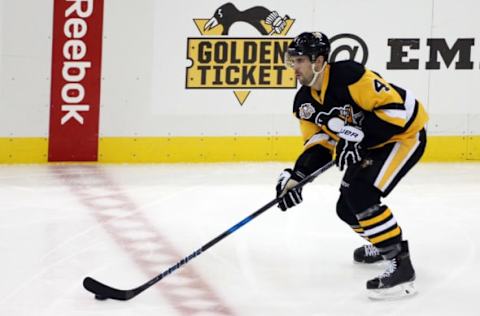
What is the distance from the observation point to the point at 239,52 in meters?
6.66

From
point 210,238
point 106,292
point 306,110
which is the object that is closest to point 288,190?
point 306,110

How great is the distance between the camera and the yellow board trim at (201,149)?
6.53 metres

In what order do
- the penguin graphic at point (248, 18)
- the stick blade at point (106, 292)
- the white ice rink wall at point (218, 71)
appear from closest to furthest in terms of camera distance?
the stick blade at point (106, 292)
the white ice rink wall at point (218, 71)
the penguin graphic at point (248, 18)

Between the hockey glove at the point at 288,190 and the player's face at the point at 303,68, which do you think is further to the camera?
the hockey glove at the point at 288,190

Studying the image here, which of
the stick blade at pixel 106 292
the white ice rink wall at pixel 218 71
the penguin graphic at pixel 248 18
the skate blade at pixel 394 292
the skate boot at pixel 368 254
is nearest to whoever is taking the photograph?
the stick blade at pixel 106 292

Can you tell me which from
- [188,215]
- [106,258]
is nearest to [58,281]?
[106,258]

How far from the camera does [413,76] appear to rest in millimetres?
6801

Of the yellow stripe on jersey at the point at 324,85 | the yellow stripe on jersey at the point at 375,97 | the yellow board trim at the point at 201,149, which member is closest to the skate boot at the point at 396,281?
the yellow stripe on jersey at the point at 375,97

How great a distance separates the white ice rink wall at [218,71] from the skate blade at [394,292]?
2653 millimetres

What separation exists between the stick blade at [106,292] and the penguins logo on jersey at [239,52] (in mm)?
2730

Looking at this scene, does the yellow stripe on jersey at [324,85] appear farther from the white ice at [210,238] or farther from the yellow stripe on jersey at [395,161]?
the white ice at [210,238]

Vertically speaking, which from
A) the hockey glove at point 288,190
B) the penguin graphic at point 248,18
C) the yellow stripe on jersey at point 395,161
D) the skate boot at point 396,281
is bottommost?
the skate boot at point 396,281

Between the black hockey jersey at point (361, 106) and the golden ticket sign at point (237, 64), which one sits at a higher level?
the golden ticket sign at point (237, 64)

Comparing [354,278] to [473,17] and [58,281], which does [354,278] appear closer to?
[58,281]
